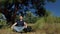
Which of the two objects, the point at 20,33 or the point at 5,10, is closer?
the point at 20,33

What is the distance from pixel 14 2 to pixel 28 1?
2.29 m

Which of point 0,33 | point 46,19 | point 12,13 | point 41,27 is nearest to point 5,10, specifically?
point 12,13

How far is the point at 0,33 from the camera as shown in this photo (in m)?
15.4

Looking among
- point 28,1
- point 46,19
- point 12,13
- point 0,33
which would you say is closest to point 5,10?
point 12,13

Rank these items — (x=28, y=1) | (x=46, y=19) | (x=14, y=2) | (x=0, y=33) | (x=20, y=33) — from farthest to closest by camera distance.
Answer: (x=28, y=1), (x=14, y=2), (x=46, y=19), (x=0, y=33), (x=20, y=33)

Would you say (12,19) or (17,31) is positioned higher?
(17,31)

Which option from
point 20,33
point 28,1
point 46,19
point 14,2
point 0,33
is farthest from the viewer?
point 28,1

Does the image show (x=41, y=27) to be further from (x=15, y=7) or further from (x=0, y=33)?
(x=15, y=7)

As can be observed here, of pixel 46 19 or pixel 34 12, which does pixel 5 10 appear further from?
pixel 46 19

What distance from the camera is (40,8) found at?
2708cm

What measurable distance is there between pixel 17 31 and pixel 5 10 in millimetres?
12388

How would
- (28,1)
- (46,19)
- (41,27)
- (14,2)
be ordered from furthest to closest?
(28,1)
(14,2)
(46,19)
(41,27)

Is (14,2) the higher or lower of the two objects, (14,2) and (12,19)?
the higher

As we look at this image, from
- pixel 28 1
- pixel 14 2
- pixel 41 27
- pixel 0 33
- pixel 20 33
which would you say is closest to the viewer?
pixel 20 33
